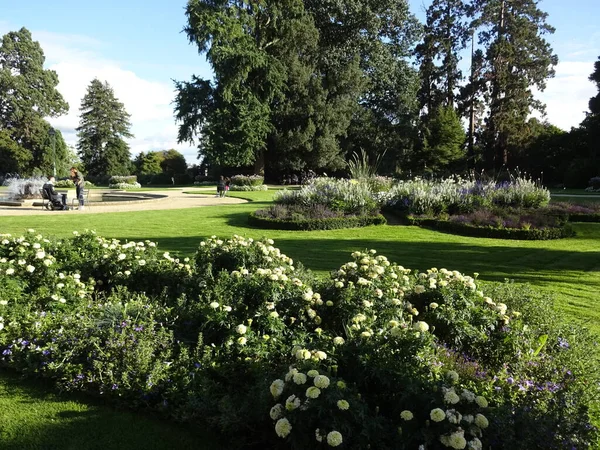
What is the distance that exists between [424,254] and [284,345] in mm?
6120

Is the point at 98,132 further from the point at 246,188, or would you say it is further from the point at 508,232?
the point at 508,232

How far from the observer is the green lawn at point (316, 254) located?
9.66ft

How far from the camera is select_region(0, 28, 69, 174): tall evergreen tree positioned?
44688 mm

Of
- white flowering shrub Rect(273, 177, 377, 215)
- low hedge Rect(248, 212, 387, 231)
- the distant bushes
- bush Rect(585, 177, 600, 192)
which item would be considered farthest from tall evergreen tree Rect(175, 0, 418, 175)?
low hedge Rect(248, 212, 387, 231)

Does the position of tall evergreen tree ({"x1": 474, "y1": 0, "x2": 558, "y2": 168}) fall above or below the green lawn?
above

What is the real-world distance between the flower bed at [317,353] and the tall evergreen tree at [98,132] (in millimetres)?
53565

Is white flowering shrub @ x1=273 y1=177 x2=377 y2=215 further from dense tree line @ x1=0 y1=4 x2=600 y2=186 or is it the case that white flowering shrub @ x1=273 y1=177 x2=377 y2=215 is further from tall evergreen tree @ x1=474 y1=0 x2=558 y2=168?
tall evergreen tree @ x1=474 y1=0 x2=558 y2=168

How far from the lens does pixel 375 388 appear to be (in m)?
2.76

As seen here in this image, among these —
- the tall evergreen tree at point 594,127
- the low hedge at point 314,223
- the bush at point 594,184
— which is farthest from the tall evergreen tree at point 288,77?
the low hedge at point 314,223

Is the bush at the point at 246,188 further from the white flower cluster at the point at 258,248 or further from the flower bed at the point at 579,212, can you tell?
the white flower cluster at the point at 258,248

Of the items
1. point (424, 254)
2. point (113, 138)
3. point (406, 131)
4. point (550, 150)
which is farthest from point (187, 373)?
point (113, 138)

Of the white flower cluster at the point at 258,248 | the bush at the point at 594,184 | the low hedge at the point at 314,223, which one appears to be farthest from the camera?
the bush at the point at 594,184

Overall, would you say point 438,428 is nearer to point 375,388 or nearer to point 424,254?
point 375,388

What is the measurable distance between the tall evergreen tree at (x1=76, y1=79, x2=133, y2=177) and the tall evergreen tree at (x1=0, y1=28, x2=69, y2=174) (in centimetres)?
720
